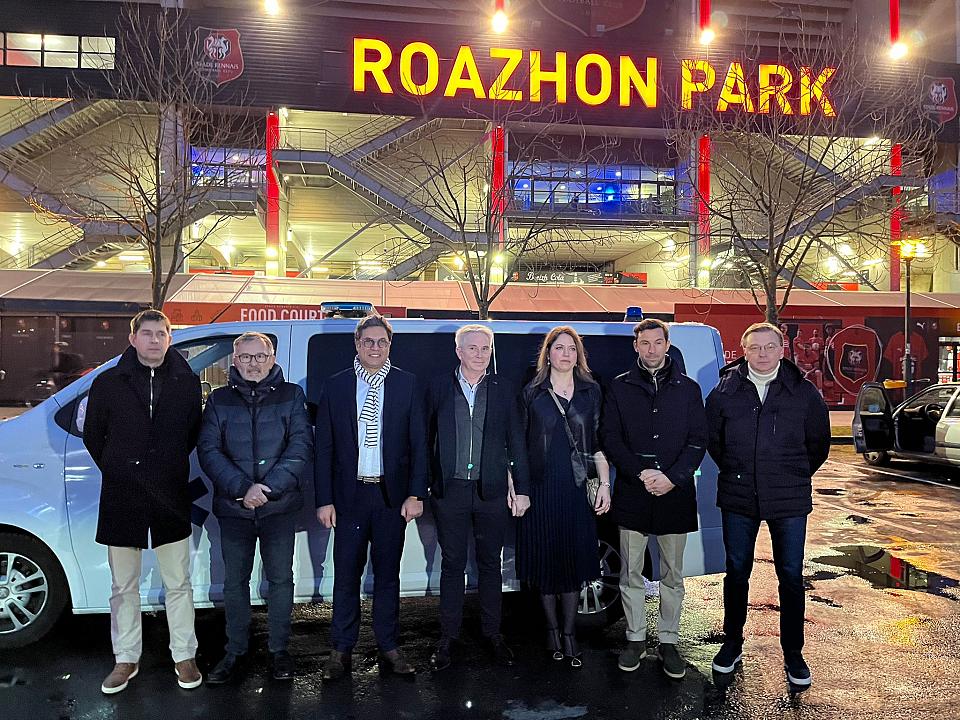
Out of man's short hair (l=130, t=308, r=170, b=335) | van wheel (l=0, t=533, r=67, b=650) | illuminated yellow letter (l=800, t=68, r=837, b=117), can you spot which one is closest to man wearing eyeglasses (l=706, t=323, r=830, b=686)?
man's short hair (l=130, t=308, r=170, b=335)

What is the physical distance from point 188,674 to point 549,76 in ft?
75.3

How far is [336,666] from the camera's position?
388cm

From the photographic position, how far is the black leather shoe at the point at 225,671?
3791mm

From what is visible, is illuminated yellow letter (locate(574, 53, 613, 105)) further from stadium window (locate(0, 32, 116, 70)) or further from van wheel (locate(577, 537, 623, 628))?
van wheel (locate(577, 537, 623, 628))

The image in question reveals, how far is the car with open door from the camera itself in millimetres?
10461

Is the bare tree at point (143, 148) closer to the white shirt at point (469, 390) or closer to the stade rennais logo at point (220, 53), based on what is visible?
the stade rennais logo at point (220, 53)

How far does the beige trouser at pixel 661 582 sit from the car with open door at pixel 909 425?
27.6ft

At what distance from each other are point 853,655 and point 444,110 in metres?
22.0

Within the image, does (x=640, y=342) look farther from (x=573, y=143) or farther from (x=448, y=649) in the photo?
(x=573, y=143)

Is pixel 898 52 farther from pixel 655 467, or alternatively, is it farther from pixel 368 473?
pixel 368 473

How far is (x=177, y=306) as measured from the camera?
57.2 feet

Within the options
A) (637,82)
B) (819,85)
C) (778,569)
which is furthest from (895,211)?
(778,569)

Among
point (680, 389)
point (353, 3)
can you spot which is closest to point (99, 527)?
point (680, 389)

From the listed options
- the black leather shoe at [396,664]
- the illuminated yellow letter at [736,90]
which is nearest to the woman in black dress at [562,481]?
the black leather shoe at [396,664]
